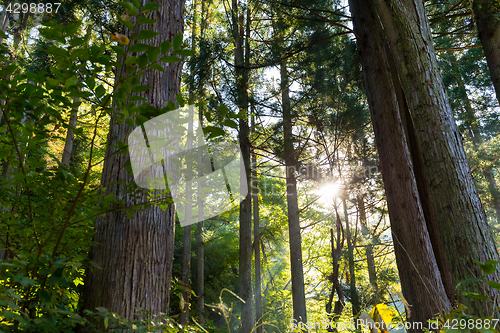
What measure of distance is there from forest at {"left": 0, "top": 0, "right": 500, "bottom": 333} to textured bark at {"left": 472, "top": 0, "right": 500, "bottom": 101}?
0.7 inches

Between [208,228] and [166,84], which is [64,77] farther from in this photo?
[208,228]

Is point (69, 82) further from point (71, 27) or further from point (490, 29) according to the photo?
point (490, 29)

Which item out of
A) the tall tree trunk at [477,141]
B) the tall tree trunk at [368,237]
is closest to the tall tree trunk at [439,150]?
the tall tree trunk at [368,237]

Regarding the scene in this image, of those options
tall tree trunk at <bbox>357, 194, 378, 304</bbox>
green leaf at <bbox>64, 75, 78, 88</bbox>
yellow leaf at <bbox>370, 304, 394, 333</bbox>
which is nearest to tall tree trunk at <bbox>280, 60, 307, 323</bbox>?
tall tree trunk at <bbox>357, 194, 378, 304</bbox>

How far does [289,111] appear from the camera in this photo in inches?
292

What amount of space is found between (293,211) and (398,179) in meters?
4.55

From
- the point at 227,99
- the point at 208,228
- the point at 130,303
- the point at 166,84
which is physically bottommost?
the point at 130,303

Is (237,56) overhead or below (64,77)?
overhead

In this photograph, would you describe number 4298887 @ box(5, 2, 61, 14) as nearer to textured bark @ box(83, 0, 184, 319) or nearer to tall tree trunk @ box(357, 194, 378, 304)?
textured bark @ box(83, 0, 184, 319)

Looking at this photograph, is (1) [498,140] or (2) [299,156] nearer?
(2) [299,156]

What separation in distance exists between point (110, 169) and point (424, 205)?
2690mm

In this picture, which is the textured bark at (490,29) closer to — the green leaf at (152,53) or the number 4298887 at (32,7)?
the green leaf at (152,53)

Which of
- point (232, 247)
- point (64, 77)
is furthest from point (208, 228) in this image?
point (64, 77)

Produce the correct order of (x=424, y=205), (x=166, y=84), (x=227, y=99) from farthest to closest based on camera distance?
(x=227, y=99)
(x=424, y=205)
(x=166, y=84)
